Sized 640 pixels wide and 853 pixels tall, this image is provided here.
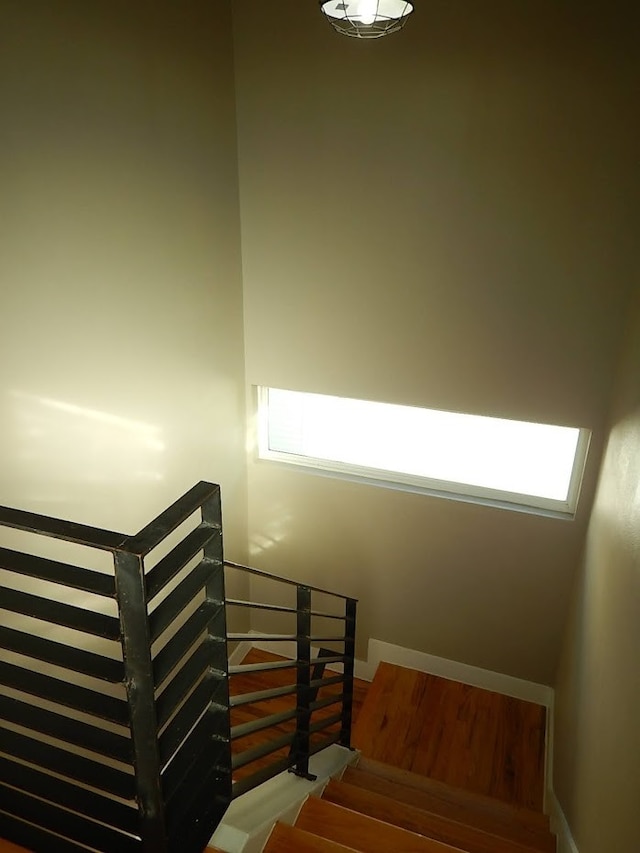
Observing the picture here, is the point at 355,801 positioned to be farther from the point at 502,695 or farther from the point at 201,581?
the point at 201,581

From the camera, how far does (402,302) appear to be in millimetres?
3133

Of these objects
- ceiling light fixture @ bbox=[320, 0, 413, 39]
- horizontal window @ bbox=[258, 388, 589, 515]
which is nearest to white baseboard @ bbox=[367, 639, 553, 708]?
horizontal window @ bbox=[258, 388, 589, 515]

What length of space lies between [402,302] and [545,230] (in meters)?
0.73

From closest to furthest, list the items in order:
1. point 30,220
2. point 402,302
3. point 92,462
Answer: point 30,220 < point 92,462 < point 402,302

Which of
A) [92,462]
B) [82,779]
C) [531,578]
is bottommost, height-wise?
[531,578]

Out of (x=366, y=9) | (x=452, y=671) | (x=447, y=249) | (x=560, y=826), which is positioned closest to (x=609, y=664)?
(x=560, y=826)

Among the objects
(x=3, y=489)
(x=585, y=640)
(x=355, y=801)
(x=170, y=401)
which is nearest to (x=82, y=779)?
(x=3, y=489)

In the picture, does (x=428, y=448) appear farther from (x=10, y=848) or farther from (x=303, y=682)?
(x=10, y=848)

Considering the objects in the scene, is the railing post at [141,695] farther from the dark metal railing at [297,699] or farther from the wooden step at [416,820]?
the wooden step at [416,820]

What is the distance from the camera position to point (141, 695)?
125cm

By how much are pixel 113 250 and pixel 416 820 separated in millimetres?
2623

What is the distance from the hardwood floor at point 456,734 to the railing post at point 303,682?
1.19m

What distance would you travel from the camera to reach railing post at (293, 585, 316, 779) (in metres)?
2.32

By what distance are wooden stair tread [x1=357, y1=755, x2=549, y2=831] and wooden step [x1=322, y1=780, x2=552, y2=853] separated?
1.06 feet
